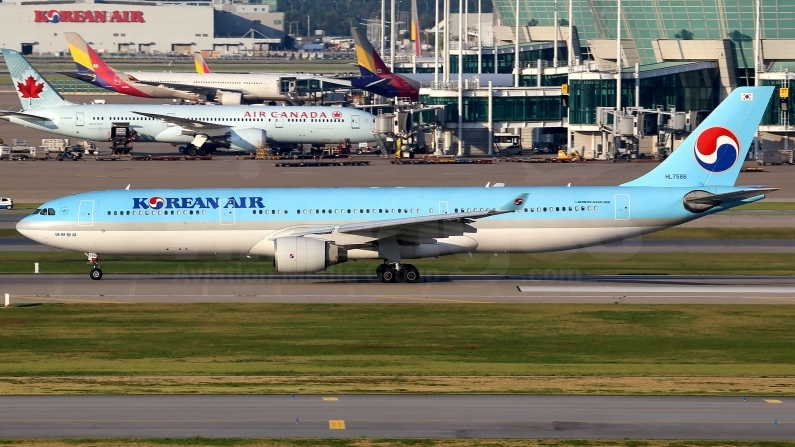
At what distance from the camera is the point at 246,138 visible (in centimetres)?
10288

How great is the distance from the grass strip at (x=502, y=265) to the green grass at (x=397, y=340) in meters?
8.66

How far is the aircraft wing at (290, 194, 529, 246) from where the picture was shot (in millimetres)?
44638

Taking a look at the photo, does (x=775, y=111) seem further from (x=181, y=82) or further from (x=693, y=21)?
(x=181, y=82)

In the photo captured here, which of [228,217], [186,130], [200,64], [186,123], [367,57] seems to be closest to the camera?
[228,217]

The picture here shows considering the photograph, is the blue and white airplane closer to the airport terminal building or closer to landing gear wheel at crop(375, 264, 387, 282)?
landing gear wheel at crop(375, 264, 387, 282)

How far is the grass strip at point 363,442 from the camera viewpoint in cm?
2294

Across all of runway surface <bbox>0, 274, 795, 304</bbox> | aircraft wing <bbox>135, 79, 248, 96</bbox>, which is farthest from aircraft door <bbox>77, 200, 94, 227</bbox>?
aircraft wing <bbox>135, 79, 248, 96</bbox>

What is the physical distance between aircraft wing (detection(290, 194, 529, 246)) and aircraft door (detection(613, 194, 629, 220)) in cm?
374

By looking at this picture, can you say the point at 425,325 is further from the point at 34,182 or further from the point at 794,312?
the point at 34,182

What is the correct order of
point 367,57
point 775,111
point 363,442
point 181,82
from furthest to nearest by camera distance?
point 181,82 < point 367,57 < point 775,111 < point 363,442

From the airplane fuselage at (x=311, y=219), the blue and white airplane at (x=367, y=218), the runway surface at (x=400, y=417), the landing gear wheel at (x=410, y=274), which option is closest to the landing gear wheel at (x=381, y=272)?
the blue and white airplane at (x=367, y=218)

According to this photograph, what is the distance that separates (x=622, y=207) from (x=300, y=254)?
12977 millimetres

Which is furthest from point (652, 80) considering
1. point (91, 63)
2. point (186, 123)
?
point (91, 63)

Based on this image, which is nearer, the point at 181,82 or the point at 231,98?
the point at 231,98
